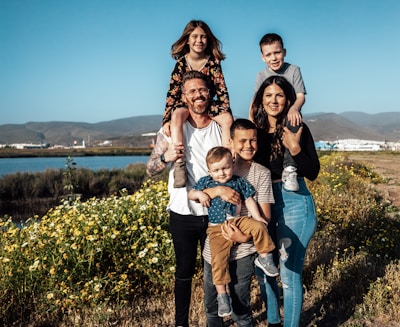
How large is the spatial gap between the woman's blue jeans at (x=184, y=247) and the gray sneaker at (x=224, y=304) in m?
0.52

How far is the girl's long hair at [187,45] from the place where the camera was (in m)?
3.46

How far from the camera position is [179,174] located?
3.04m

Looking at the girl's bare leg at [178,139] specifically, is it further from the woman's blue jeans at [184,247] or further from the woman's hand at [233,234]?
the woman's hand at [233,234]

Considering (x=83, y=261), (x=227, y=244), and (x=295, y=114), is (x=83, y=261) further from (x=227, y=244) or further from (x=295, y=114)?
(x=295, y=114)

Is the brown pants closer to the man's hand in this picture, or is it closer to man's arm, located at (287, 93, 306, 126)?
the man's hand

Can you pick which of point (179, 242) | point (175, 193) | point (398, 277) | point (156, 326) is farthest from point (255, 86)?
point (398, 277)

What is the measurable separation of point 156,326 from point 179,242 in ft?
3.75

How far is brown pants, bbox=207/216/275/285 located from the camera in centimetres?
272

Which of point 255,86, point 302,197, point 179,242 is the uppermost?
point 255,86

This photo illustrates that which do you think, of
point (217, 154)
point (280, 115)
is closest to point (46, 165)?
point (280, 115)

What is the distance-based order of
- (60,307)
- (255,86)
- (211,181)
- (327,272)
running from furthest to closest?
(327,272)
(60,307)
(255,86)
(211,181)

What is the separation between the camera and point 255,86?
3.73m

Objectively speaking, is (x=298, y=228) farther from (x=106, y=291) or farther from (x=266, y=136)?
(x=106, y=291)

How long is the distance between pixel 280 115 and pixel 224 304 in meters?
1.49
